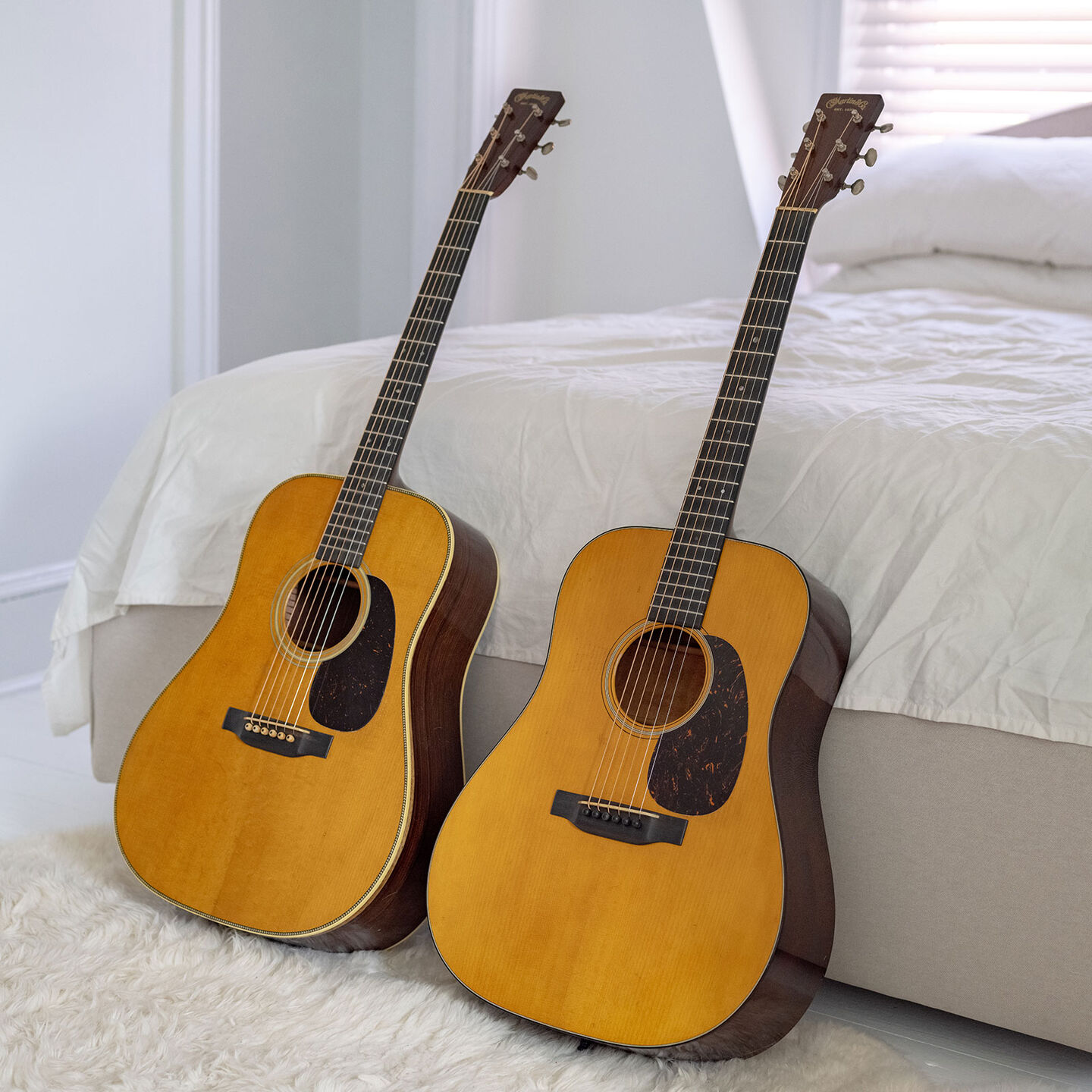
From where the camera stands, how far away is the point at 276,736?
134 cm

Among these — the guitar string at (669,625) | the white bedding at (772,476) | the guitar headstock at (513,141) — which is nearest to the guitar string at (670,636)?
the guitar string at (669,625)

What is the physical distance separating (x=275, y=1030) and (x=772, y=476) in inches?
32.5

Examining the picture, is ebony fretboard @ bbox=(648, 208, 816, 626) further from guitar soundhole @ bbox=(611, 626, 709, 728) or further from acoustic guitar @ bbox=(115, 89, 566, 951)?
acoustic guitar @ bbox=(115, 89, 566, 951)

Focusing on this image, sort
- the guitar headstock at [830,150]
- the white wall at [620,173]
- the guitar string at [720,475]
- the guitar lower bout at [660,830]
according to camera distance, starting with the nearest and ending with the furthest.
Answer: the guitar lower bout at [660,830], the guitar string at [720,475], the guitar headstock at [830,150], the white wall at [620,173]

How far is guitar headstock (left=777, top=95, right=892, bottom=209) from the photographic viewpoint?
1.45 metres

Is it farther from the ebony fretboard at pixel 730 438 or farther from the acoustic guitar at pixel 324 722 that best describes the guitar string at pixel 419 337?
the ebony fretboard at pixel 730 438

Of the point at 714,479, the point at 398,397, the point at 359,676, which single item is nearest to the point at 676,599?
the point at 714,479

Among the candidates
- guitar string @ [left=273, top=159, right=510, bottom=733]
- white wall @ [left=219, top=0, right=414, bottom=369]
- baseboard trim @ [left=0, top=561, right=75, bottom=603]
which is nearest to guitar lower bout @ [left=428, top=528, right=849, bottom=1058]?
guitar string @ [left=273, top=159, right=510, bottom=733]

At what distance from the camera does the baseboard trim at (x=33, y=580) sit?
2430 mm

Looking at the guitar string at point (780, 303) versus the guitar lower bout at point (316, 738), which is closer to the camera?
the guitar string at point (780, 303)

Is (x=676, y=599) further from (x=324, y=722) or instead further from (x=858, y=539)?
(x=324, y=722)

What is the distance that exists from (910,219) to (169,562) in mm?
1831

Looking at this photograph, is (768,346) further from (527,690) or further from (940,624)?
(527,690)

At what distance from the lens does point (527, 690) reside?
57.7 inches
